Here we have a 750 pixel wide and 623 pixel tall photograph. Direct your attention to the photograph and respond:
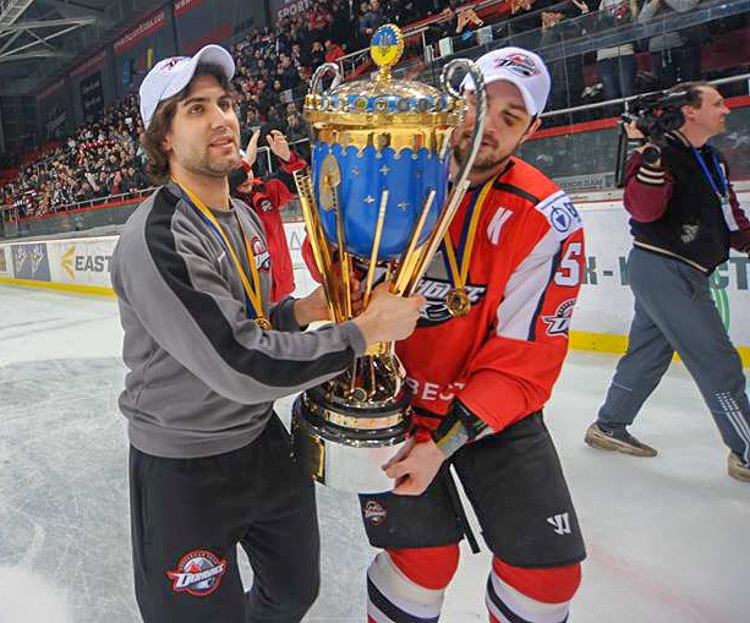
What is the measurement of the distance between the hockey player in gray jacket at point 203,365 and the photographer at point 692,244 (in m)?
1.34

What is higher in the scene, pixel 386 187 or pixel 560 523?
pixel 386 187

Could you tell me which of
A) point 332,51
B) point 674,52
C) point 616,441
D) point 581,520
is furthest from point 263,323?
point 332,51

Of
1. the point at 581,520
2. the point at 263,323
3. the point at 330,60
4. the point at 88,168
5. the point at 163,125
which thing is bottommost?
the point at 581,520

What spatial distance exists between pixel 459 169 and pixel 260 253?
0.48m

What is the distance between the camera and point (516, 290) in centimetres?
105

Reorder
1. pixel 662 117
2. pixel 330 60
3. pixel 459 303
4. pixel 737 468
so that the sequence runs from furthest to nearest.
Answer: pixel 330 60
pixel 737 468
pixel 662 117
pixel 459 303

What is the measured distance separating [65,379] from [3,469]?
147cm

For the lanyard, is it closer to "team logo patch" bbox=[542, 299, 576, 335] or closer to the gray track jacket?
"team logo patch" bbox=[542, 299, 576, 335]

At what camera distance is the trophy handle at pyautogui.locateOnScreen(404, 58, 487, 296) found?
2.77ft

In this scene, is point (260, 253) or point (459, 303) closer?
point (459, 303)

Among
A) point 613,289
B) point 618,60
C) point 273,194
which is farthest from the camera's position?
point 618,60

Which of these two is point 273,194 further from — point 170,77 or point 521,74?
point 521,74

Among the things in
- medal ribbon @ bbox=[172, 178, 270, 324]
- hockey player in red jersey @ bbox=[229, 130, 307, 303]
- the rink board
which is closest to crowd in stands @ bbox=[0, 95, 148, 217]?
the rink board

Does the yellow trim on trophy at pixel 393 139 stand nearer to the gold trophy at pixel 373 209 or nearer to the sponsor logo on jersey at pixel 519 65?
the gold trophy at pixel 373 209
